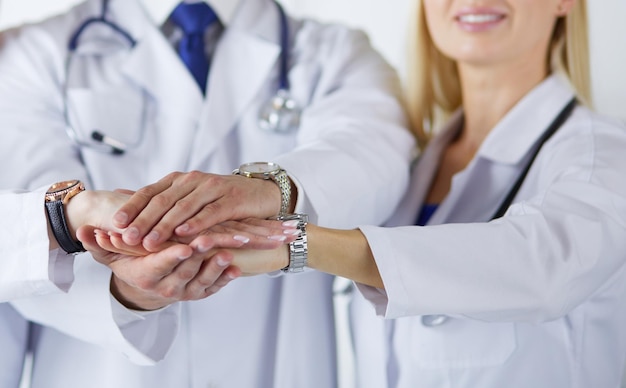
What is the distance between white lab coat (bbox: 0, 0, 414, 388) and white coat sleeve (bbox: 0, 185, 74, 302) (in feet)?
0.38

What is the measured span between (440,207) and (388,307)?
0.37 m

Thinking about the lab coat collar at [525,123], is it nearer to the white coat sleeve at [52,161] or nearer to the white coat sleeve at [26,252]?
the white coat sleeve at [52,161]

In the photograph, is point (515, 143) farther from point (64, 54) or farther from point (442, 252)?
point (64, 54)

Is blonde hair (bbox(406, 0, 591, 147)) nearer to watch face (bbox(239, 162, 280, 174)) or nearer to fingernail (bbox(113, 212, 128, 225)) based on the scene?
watch face (bbox(239, 162, 280, 174))

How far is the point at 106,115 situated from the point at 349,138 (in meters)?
0.38

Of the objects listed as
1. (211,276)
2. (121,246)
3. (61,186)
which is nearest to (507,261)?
(211,276)

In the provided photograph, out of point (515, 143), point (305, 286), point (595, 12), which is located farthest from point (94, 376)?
point (595, 12)

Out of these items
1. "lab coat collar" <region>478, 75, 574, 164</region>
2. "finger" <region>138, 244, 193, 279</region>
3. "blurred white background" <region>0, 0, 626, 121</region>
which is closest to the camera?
"finger" <region>138, 244, 193, 279</region>

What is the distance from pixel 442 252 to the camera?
3.26ft

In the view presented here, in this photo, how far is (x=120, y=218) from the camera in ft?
3.00

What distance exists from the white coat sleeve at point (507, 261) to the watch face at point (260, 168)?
0.16 meters

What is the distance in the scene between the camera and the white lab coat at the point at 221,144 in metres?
1.21

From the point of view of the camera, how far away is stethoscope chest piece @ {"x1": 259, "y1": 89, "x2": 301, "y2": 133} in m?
1.34

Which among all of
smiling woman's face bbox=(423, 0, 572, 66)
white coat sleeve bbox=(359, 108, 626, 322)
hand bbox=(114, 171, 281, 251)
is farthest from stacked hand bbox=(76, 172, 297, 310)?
smiling woman's face bbox=(423, 0, 572, 66)
